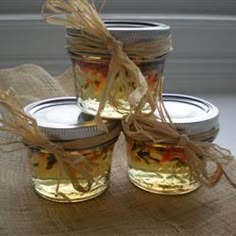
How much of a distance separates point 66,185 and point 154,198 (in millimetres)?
86

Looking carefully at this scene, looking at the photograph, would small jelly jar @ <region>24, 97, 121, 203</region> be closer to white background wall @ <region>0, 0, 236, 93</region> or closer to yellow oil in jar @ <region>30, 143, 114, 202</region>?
yellow oil in jar @ <region>30, 143, 114, 202</region>

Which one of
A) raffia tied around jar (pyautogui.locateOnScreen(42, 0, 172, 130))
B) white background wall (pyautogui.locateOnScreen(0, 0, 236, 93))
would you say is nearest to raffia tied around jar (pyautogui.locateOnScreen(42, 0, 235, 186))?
raffia tied around jar (pyautogui.locateOnScreen(42, 0, 172, 130))

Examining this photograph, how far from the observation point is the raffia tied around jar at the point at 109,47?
411mm

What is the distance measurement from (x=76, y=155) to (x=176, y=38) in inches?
15.6

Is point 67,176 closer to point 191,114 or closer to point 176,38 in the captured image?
point 191,114

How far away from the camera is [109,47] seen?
41cm

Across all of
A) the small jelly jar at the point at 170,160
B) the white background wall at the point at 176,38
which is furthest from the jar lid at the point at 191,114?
the white background wall at the point at 176,38

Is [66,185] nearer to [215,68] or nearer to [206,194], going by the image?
[206,194]

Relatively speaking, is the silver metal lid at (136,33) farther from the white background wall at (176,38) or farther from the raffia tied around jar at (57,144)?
the white background wall at (176,38)

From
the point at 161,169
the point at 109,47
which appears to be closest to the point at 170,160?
the point at 161,169

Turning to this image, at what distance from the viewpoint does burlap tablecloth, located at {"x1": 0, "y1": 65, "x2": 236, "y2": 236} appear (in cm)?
41

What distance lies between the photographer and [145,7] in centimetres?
81

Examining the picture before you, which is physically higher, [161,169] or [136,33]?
[136,33]

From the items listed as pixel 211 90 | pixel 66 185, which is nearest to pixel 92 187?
pixel 66 185
